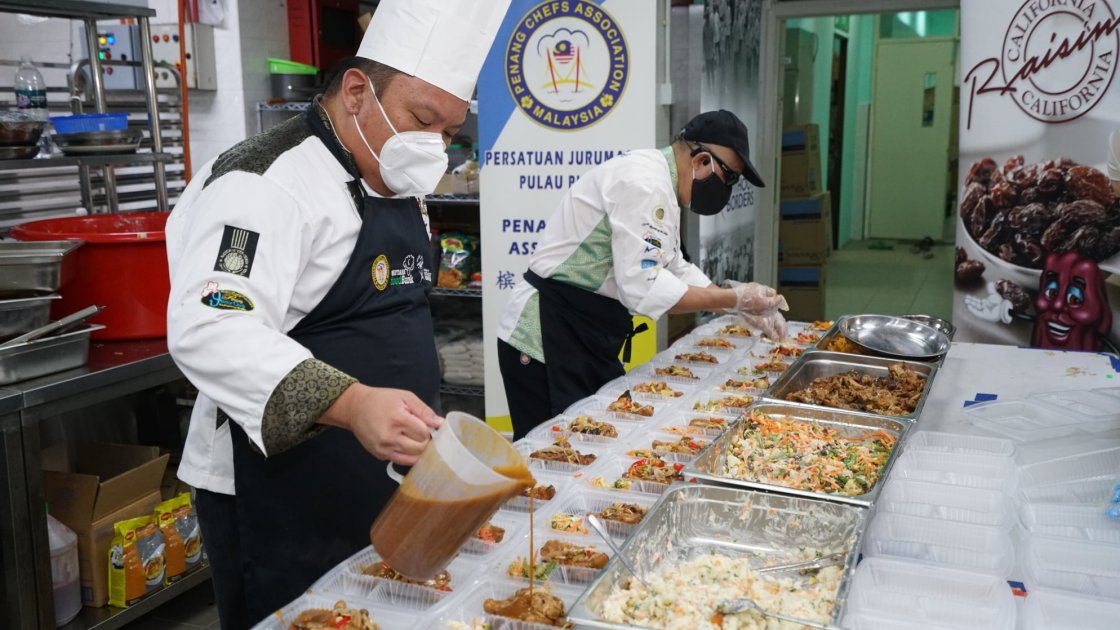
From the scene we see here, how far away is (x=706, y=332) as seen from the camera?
353cm

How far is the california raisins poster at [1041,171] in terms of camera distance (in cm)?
426

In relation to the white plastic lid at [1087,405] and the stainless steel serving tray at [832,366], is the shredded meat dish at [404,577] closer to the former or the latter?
the stainless steel serving tray at [832,366]

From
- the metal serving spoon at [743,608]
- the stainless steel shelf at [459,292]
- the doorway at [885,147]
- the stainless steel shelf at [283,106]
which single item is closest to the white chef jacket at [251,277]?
the metal serving spoon at [743,608]

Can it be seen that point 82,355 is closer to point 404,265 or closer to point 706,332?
point 404,265

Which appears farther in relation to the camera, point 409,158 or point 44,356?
point 44,356

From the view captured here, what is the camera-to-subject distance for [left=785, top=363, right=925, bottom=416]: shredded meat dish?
2.40 meters

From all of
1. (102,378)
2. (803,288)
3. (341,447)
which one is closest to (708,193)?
(341,447)

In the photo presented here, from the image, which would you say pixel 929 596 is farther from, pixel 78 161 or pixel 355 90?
pixel 78 161

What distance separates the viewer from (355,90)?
69.7 inches

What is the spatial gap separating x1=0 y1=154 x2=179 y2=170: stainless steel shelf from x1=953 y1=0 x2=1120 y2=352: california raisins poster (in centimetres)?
377

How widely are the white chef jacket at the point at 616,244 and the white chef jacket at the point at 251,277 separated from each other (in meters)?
1.19

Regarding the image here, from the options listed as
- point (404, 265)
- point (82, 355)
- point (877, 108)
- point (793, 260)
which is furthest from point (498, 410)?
point (877, 108)

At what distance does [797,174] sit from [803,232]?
462 mm

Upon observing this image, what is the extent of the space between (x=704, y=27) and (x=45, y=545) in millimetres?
3947
